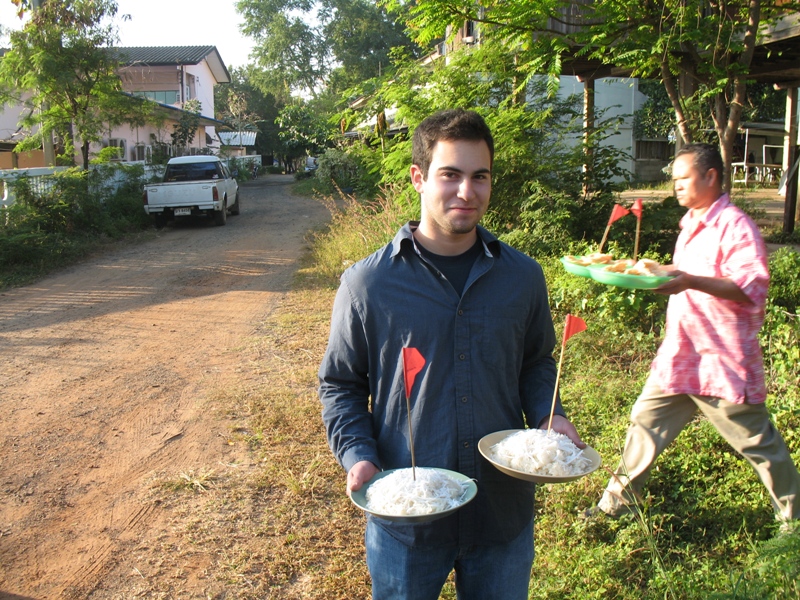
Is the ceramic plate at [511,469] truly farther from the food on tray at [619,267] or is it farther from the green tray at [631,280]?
the food on tray at [619,267]

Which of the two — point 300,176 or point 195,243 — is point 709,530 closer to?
point 195,243

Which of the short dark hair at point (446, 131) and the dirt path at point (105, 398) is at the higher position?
the short dark hair at point (446, 131)

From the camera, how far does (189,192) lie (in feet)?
58.1

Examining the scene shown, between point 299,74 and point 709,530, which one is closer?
point 709,530

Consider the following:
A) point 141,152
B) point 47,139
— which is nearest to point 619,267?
point 47,139

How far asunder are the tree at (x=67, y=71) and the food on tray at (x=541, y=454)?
1652cm

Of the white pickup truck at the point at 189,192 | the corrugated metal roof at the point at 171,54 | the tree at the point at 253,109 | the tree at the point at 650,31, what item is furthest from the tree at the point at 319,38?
the tree at the point at 650,31

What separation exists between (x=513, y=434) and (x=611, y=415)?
120 inches

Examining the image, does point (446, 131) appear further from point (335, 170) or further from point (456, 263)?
point (335, 170)

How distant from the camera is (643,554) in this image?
3.55 m

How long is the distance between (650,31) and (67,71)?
13324mm

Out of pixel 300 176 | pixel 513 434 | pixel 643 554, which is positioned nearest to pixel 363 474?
pixel 513 434

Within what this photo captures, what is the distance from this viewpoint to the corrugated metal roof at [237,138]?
52656 mm

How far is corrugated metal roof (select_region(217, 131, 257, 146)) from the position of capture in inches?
2073
